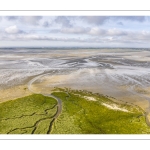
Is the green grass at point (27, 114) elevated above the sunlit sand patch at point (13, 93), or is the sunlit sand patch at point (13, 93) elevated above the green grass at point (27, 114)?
the sunlit sand patch at point (13, 93)

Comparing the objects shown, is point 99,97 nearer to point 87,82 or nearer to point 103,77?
point 87,82

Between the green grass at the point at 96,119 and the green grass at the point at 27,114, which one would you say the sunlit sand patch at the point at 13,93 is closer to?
the green grass at the point at 27,114

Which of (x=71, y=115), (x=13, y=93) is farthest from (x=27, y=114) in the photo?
(x=13, y=93)

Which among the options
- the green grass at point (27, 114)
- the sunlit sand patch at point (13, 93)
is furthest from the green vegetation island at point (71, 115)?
the sunlit sand patch at point (13, 93)

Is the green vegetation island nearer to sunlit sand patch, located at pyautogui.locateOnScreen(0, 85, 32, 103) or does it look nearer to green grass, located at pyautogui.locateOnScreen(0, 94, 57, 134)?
green grass, located at pyautogui.locateOnScreen(0, 94, 57, 134)
